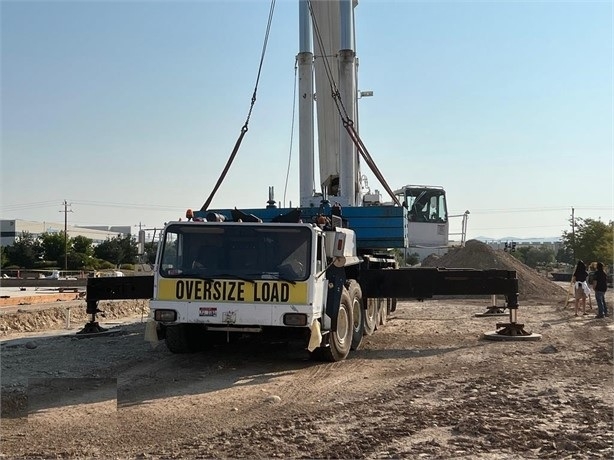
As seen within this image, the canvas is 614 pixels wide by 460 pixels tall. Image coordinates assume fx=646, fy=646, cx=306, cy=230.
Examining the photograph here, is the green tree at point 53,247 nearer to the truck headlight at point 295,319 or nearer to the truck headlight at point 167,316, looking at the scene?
the truck headlight at point 167,316

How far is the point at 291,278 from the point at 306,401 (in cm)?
197

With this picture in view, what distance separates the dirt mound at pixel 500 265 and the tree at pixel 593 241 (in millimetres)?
23972

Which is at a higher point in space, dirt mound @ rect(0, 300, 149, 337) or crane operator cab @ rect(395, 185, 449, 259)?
crane operator cab @ rect(395, 185, 449, 259)

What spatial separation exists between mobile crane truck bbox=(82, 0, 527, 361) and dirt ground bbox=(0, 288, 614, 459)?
0.58 meters

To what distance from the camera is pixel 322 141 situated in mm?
15953

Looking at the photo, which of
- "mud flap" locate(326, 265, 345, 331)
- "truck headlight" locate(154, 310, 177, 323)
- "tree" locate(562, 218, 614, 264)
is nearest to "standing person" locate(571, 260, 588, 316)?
"mud flap" locate(326, 265, 345, 331)

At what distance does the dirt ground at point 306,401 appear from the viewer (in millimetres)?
5242

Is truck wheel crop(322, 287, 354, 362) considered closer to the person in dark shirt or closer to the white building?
the person in dark shirt

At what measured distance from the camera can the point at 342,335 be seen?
9828mm

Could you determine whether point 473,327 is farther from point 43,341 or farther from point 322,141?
point 43,341

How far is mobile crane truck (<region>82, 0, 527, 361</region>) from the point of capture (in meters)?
8.43

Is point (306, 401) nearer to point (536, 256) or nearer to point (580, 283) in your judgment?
point (580, 283)

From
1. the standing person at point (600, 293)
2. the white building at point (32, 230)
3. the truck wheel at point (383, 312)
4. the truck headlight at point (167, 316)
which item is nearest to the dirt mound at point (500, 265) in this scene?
the standing person at point (600, 293)

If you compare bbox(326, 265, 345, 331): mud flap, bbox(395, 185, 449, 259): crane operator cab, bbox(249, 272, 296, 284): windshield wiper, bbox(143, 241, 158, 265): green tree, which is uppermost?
bbox(395, 185, 449, 259): crane operator cab
